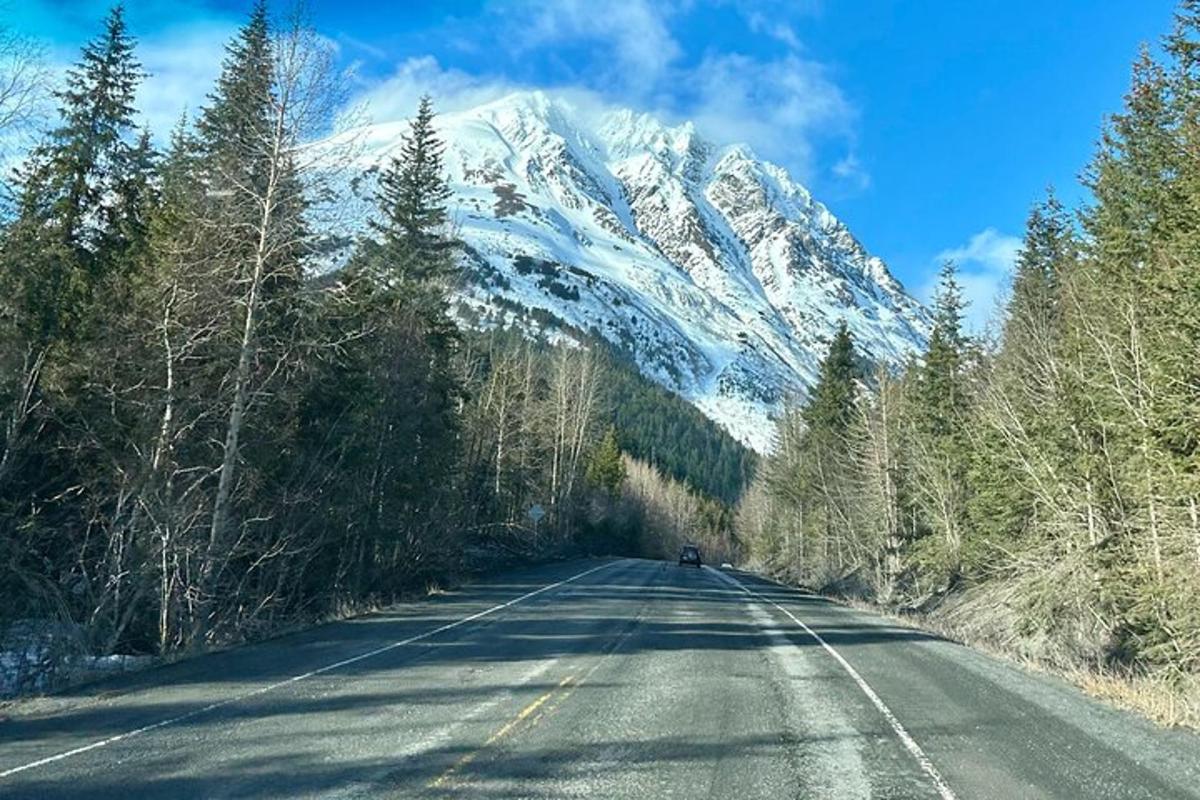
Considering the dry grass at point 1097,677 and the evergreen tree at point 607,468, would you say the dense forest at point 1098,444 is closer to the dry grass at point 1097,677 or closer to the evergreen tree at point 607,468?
the dry grass at point 1097,677

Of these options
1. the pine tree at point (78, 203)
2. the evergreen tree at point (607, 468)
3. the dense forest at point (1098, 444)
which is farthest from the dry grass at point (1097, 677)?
the evergreen tree at point (607, 468)

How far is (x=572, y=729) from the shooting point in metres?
8.38

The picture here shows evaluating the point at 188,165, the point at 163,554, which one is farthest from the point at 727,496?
the point at 163,554

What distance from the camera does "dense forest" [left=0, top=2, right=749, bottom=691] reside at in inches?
558

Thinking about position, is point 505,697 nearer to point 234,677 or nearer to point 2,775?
point 234,677

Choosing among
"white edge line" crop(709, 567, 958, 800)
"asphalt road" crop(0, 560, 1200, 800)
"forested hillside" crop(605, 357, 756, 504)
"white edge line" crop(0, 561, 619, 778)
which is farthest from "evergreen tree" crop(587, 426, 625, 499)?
"asphalt road" crop(0, 560, 1200, 800)

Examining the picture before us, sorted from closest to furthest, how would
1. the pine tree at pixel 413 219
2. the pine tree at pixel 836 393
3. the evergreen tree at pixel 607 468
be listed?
the pine tree at pixel 413 219
the pine tree at pixel 836 393
the evergreen tree at pixel 607 468

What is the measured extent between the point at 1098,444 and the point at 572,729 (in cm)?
1471

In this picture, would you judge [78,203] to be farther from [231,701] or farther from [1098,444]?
[1098,444]

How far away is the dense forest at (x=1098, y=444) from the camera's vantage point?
490 inches

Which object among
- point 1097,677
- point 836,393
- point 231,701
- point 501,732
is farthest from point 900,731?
point 836,393

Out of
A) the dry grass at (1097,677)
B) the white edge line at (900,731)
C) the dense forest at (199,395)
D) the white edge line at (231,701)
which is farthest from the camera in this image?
the dense forest at (199,395)

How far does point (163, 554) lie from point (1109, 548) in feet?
55.4

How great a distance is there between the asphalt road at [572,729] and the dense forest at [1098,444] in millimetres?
2547
